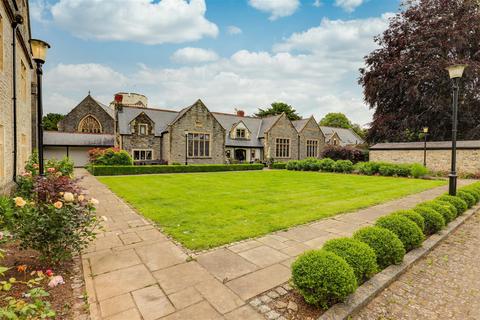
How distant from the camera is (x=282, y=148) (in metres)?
34.6

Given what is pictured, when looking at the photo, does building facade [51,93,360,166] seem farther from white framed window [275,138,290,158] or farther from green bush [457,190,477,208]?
green bush [457,190,477,208]

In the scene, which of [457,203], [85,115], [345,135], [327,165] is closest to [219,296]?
[457,203]

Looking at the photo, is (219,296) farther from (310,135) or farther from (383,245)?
(310,135)

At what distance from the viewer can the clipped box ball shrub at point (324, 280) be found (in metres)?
2.88

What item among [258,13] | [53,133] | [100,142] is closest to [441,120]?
[258,13]

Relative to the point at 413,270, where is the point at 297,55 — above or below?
above

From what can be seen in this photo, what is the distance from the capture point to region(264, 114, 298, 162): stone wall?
33.2 meters

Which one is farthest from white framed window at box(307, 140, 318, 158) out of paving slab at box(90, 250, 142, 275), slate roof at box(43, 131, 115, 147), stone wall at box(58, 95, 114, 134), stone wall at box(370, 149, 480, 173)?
paving slab at box(90, 250, 142, 275)

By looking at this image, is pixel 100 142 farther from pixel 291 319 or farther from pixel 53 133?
pixel 291 319

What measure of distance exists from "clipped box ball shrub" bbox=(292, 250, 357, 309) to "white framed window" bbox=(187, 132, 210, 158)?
25.3 m

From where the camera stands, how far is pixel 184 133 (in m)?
26.8

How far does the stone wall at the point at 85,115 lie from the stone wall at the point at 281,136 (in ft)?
71.2

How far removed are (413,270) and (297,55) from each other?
20205mm

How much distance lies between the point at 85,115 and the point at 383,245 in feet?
128
